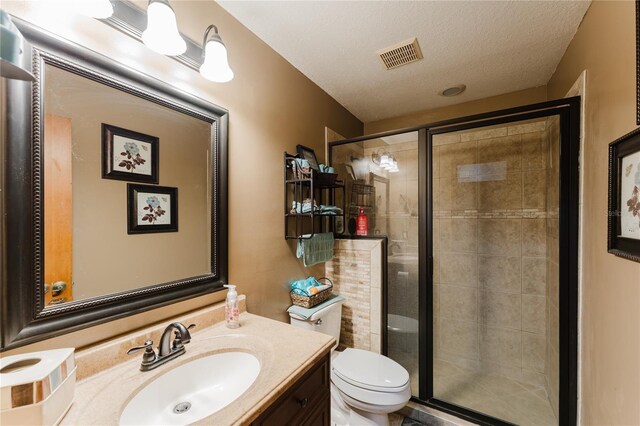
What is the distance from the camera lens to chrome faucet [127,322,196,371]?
33.4 inches

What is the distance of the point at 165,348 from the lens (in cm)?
90

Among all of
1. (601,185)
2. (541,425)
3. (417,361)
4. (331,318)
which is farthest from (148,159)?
(541,425)

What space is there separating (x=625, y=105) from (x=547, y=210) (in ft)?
2.78

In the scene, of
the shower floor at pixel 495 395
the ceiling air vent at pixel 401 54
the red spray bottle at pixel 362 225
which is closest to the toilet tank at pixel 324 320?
the red spray bottle at pixel 362 225

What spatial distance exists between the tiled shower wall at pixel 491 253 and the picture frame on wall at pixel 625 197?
76cm

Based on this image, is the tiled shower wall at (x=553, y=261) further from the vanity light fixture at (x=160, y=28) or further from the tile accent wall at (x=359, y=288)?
the vanity light fixture at (x=160, y=28)

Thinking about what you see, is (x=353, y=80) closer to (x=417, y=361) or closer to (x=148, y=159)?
(x=148, y=159)

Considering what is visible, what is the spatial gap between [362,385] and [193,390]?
3.02 feet

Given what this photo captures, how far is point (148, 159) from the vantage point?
0.99 m

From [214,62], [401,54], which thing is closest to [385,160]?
[401,54]

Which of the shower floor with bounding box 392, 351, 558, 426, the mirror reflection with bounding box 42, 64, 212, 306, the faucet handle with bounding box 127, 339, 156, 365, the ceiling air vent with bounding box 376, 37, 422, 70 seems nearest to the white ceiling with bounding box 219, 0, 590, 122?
the ceiling air vent with bounding box 376, 37, 422, 70

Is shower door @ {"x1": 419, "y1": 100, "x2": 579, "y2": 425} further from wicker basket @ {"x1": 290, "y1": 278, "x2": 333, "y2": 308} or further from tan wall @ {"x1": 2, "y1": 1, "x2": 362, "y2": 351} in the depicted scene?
tan wall @ {"x1": 2, "y1": 1, "x2": 362, "y2": 351}

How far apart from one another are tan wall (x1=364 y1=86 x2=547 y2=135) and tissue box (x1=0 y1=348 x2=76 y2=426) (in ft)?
9.12

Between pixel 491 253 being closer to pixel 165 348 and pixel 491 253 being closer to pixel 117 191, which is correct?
pixel 165 348
